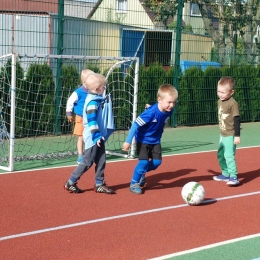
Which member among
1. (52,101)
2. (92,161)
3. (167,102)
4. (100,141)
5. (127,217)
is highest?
(167,102)

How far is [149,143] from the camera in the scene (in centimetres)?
780

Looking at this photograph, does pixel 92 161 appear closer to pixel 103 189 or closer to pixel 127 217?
Result: pixel 103 189

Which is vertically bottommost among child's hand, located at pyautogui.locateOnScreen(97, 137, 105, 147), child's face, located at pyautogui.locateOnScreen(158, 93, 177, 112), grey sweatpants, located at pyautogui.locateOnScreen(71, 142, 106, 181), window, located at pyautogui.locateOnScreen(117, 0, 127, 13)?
grey sweatpants, located at pyautogui.locateOnScreen(71, 142, 106, 181)

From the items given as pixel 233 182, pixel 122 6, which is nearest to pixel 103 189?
pixel 233 182

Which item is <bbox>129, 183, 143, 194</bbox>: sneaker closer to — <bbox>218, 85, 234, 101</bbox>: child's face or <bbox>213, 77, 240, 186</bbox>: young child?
<bbox>213, 77, 240, 186</bbox>: young child

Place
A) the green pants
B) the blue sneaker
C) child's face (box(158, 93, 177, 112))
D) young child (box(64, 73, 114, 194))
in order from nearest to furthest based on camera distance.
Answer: young child (box(64, 73, 114, 194)) < child's face (box(158, 93, 177, 112)) < the green pants < the blue sneaker

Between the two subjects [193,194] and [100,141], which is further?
[100,141]

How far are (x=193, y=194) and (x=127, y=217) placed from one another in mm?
1026

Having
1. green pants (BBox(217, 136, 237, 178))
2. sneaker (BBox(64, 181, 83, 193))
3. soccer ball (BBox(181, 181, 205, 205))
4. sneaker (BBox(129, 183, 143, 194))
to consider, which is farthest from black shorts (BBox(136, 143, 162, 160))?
green pants (BBox(217, 136, 237, 178))

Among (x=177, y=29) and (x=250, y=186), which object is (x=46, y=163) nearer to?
(x=250, y=186)

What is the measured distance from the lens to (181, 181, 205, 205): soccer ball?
723cm

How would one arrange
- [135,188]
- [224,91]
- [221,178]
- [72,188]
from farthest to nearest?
[221,178] → [224,91] → [135,188] → [72,188]

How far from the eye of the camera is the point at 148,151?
25.8 feet

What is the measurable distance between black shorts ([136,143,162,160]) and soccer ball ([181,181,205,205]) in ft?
2.49
